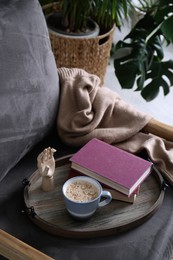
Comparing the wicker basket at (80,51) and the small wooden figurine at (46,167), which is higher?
the small wooden figurine at (46,167)

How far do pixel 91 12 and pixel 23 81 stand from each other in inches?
39.8

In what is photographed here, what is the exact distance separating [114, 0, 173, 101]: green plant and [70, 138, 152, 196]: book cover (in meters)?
0.72

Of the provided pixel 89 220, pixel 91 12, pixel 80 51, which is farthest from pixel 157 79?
pixel 89 220

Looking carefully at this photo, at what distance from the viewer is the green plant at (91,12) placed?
1884 millimetres

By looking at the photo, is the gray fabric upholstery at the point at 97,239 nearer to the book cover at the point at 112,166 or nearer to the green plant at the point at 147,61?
the book cover at the point at 112,166

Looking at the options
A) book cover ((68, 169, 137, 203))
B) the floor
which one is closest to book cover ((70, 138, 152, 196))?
book cover ((68, 169, 137, 203))

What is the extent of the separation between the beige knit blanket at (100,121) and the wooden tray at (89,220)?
0.13 meters

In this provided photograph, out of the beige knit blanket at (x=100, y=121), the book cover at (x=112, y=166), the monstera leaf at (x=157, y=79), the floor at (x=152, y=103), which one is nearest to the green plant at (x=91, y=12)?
the monstera leaf at (x=157, y=79)

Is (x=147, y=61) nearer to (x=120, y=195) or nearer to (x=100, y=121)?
(x=100, y=121)

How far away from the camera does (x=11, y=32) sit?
1.23m

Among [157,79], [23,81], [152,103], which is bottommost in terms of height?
[152,103]

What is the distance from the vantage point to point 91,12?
6.98 ft

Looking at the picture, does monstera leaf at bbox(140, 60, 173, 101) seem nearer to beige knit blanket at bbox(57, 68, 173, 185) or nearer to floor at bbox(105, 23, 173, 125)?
floor at bbox(105, 23, 173, 125)

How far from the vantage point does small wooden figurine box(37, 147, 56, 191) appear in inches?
45.3
